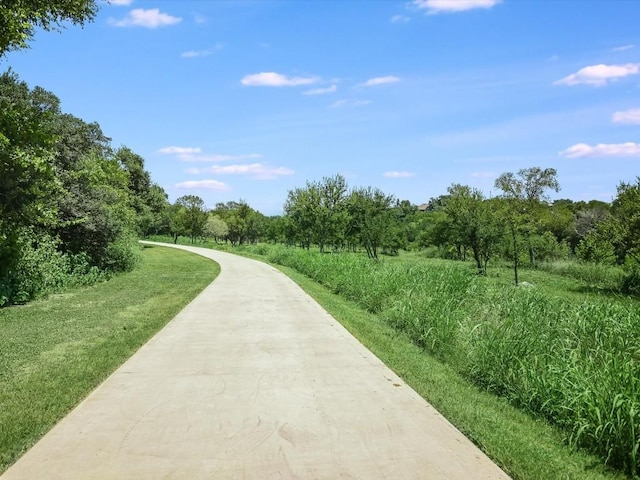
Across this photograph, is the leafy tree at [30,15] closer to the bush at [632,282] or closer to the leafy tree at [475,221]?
the bush at [632,282]

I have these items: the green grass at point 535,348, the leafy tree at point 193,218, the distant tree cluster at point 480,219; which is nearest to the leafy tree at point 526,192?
the distant tree cluster at point 480,219

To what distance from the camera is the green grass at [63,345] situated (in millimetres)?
4664

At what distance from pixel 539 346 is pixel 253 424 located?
453cm

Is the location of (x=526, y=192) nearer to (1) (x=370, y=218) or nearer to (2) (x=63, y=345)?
(1) (x=370, y=218)

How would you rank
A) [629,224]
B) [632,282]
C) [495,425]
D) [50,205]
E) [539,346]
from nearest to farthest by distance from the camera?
[495,425], [539,346], [50,205], [629,224], [632,282]

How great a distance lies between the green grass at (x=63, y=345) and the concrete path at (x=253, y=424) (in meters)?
0.25

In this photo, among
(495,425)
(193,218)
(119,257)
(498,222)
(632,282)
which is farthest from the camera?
(193,218)

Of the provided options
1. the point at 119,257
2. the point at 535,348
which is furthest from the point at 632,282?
the point at 119,257

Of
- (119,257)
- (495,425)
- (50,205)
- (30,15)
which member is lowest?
(495,425)

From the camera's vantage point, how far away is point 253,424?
4.44 meters

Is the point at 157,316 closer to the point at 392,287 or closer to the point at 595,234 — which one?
the point at 392,287

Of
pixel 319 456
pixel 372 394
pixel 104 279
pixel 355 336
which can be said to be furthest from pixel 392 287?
pixel 104 279

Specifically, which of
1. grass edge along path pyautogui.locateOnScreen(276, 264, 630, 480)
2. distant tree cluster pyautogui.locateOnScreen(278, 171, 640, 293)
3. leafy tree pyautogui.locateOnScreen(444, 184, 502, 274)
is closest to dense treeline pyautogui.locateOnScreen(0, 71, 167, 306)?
grass edge along path pyautogui.locateOnScreen(276, 264, 630, 480)

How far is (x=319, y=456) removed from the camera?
12.5 feet
